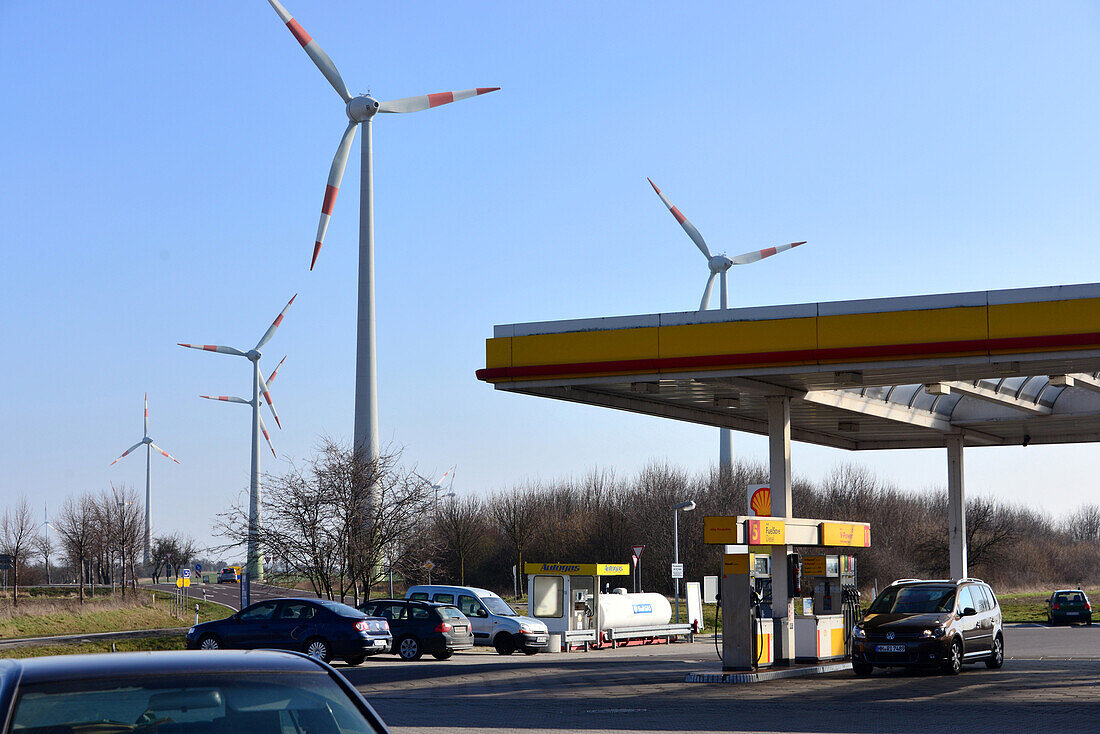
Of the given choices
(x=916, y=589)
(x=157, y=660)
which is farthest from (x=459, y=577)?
(x=157, y=660)

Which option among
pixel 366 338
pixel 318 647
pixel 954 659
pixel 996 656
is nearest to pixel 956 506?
pixel 996 656

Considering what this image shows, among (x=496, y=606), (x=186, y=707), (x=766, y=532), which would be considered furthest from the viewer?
(x=496, y=606)

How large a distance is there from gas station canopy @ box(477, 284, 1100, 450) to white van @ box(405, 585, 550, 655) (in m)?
9.07

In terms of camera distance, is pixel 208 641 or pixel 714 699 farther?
pixel 208 641

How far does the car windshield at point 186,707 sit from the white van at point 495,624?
26402 millimetres

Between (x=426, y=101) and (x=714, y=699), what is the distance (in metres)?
33.8

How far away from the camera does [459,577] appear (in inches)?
3243

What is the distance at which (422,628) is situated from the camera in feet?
90.3

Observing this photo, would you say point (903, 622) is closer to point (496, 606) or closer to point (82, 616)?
point (496, 606)

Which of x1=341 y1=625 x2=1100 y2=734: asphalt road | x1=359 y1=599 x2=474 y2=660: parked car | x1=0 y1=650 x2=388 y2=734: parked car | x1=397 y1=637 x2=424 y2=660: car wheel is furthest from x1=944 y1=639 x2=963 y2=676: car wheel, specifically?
x1=0 y1=650 x2=388 y2=734: parked car

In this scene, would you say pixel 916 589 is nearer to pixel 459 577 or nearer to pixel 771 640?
pixel 771 640

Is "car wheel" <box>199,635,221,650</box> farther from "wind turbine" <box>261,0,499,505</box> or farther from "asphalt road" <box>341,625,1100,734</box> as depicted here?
"wind turbine" <box>261,0,499,505</box>

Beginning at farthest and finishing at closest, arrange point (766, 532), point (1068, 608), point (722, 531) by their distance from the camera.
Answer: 1. point (1068, 608)
2. point (766, 532)
3. point (722, 531)

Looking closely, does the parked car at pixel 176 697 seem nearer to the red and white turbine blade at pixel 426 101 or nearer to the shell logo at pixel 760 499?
the shell logo at pixel 760 499
